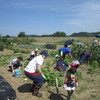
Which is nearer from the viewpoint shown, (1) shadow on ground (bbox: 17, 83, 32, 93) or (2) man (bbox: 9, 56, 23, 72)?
(1) shadow on ground (bbox: 17, 83, 32, 93)

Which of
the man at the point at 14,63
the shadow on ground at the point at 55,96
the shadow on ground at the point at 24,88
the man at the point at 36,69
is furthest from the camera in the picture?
the man at the point at 14,63

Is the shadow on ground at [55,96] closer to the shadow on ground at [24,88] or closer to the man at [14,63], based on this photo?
the shadow on ground at [24,88]

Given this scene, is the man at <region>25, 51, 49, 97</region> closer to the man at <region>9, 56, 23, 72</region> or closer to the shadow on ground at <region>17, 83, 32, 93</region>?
the shadow on ground at <region>17, 83, 32, 93</region>

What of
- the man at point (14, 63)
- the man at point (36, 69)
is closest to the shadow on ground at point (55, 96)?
the man at point (36, 69)

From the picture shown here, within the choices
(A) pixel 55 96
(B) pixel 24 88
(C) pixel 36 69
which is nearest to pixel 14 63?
(B) pixel 24 88

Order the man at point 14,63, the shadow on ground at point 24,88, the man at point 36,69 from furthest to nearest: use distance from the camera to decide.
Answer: the man at point 14,63
the shadow on ground at point 24,88
the man at point 36,69

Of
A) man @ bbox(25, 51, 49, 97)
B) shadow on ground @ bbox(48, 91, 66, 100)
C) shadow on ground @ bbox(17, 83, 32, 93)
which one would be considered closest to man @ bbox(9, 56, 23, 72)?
shadow on ground @ bbox(17, 83, 32, 93)

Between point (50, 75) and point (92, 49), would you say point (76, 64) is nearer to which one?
point (50, 75)

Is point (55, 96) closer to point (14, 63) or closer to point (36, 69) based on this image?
point (36, 69)

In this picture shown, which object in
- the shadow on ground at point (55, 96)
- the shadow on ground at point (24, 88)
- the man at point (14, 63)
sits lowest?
the shadow on ground at point (55, 96)

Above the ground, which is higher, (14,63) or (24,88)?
(14,63)

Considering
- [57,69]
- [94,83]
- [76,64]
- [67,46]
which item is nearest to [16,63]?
[57,69]

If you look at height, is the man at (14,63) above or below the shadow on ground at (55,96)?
above

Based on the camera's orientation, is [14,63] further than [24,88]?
Yes
